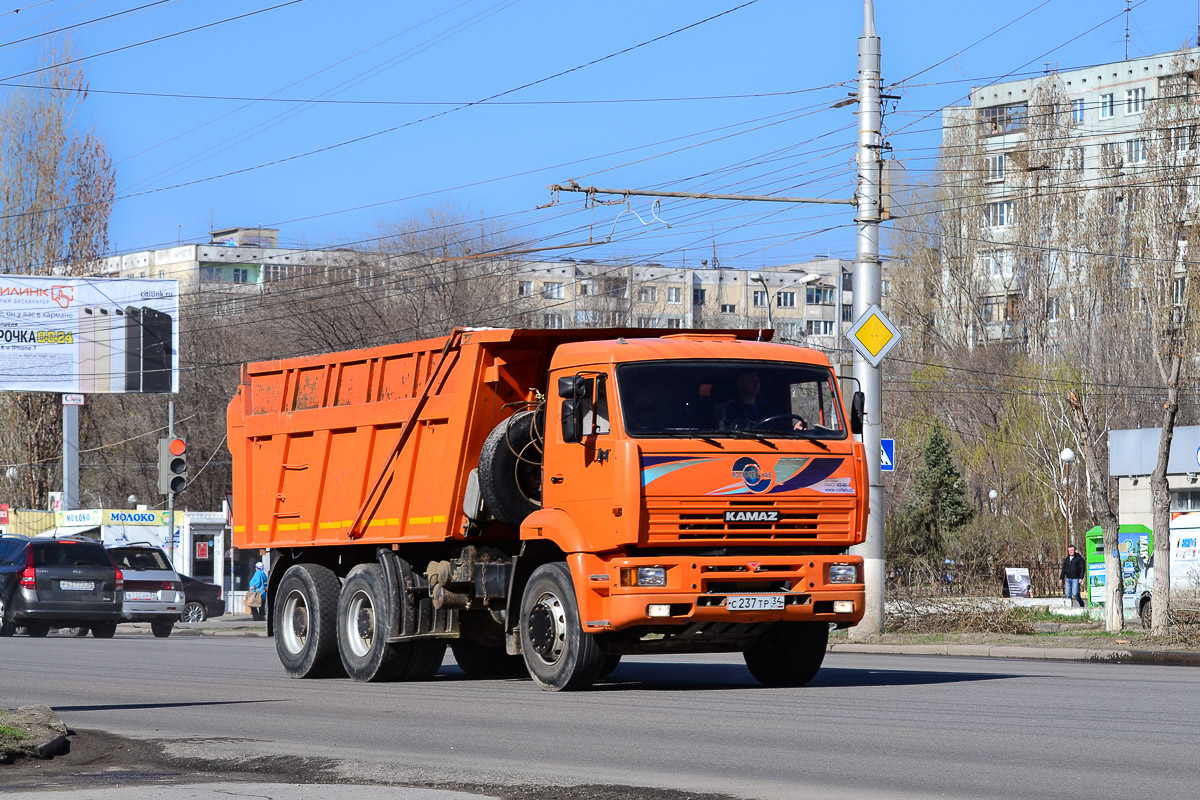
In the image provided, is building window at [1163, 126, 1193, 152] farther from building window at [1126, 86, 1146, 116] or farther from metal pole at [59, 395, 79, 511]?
building window at [1126, 86, 1146, 116]

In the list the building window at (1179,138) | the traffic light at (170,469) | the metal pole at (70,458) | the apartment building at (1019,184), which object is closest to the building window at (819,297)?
the apartment building at (1019,184)

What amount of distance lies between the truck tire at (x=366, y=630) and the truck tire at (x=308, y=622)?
16 centimetres

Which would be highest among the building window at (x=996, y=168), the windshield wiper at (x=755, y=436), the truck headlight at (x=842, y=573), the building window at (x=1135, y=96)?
the building window at (x=1135, y=96)

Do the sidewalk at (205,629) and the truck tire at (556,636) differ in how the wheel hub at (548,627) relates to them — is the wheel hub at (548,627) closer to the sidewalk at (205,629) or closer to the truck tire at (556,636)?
the truck tire at (556,636)

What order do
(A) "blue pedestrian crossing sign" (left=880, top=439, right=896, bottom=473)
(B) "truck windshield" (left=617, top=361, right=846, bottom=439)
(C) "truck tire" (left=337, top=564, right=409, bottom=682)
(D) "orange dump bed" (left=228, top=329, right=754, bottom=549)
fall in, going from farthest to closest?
1. (A) "blue pedestrian crossing sign" (left=880, top=439, right=896, bottom=473)
2. (C) "truck tire" (left=337, top=564, right=409, bottom=682)
3. (D) "orange dump bed" (left=228, top=329, right=754, bottom=549)
4. (B) "truck windshield" (left=617, top=361, right=846, bottom=439)

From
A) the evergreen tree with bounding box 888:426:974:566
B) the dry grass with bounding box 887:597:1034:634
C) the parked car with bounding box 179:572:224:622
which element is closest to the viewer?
the dry grass with bounding box 887:597:1034:634

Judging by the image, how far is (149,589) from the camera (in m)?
34.8

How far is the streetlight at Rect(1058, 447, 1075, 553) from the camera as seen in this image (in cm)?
4892

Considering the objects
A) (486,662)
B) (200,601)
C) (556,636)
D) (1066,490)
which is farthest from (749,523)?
(1066,490)

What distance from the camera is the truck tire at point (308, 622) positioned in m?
17.1

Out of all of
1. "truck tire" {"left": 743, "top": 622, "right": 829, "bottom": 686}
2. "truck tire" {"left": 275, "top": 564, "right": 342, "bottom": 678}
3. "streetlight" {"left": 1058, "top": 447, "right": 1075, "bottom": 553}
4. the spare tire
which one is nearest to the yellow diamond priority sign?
"truck tire" {"left": 743, "top": 622, "right": 829, "bottom": 686}

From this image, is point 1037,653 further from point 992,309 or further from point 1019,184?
point 992,309

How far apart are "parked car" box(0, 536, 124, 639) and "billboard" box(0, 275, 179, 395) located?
19.2 meters

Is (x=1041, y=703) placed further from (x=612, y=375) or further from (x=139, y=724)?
(x=139, y=724)
